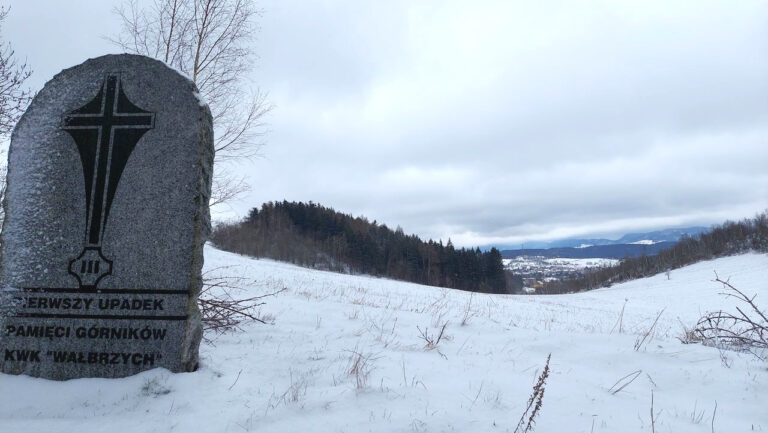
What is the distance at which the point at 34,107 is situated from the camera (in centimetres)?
350

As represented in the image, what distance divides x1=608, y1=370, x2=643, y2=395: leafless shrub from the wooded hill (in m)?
63.6

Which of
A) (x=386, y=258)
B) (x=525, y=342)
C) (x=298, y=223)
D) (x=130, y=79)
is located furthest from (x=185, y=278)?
(x=298, y=223)

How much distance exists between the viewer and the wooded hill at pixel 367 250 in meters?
68.3

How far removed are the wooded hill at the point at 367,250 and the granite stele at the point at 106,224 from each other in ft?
206

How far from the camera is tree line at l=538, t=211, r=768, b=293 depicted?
66.7 meters

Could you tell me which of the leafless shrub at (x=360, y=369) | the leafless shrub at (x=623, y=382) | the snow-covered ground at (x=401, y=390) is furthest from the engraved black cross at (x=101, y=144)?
the leafless shrub at (x=623, y=382)

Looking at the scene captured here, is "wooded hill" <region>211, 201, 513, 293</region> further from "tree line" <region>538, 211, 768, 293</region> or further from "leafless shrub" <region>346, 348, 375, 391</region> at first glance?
"leafless shrub" <region>346, 348, 375, 391</region>

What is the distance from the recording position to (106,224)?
3346 mm

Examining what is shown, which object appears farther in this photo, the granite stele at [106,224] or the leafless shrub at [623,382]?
the granite stele at [106,224]

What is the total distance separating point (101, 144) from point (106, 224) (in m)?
0.71

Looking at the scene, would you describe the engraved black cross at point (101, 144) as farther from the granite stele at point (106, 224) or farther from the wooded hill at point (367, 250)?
the wooded hill at point (367, 250)

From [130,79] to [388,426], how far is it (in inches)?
139

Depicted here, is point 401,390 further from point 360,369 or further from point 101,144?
point 101,144

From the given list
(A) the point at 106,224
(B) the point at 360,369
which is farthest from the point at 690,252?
(A) the point at 106,224
